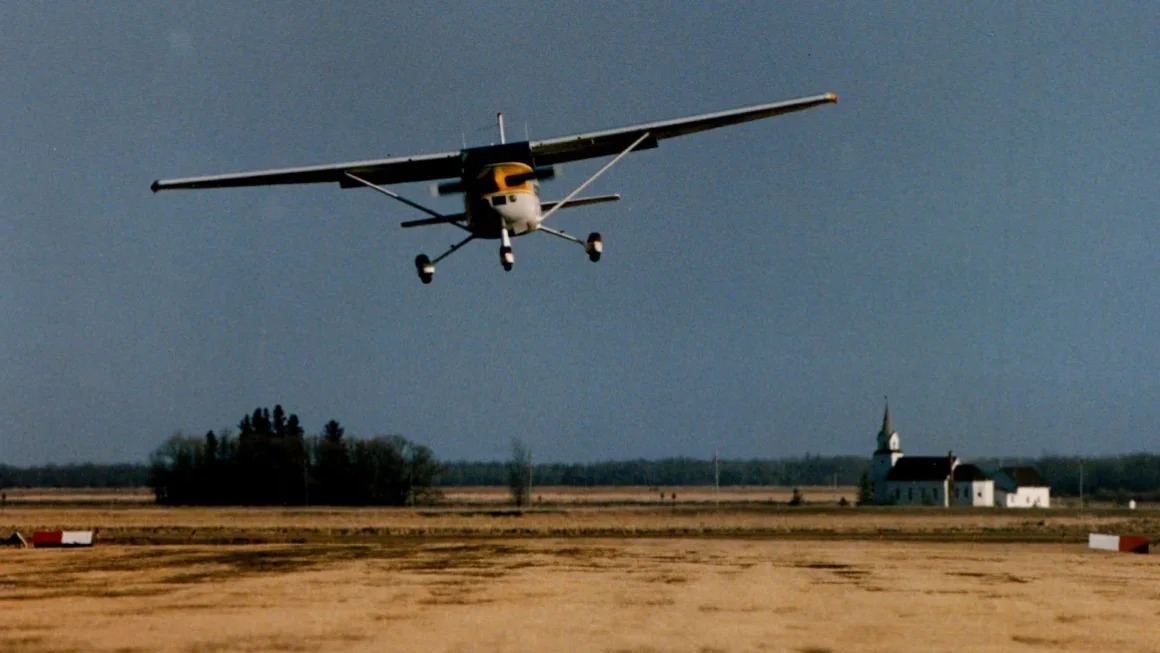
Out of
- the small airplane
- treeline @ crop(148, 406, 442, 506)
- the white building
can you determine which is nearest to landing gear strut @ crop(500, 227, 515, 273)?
the small airplane

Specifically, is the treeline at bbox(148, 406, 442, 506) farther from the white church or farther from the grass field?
the grass field

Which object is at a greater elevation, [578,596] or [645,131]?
[645,131]

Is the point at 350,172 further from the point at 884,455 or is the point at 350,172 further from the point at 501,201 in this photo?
the point at 884,455

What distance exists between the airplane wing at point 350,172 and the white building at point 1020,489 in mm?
106783

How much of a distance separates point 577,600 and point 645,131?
12.4 metres

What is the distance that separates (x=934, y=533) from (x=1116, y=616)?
3180 centimetres

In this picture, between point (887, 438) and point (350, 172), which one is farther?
point (887, 438)

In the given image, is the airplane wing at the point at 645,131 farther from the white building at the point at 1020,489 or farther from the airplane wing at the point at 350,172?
Answer: the white building at the point at 1020,489

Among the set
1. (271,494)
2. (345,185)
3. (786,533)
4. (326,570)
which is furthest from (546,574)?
(271,494)

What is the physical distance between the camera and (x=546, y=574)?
3341 cm

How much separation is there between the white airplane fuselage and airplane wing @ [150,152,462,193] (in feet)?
6.25

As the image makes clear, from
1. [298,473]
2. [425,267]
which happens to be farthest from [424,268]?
[298,473]

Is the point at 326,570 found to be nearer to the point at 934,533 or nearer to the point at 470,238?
the point at 470,238

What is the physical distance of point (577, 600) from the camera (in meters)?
27.7
